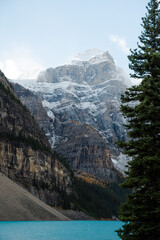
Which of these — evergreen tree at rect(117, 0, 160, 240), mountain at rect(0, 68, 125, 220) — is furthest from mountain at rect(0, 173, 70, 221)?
evergreen tree at rect(117, 0, 160, 240)

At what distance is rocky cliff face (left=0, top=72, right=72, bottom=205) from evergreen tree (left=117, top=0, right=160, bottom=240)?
97.2 metres

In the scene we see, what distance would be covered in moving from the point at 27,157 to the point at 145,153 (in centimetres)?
11121

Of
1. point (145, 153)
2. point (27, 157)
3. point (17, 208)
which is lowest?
point (17, 208)

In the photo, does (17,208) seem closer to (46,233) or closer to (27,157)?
(46,233)

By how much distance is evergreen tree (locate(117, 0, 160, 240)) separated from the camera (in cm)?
1475

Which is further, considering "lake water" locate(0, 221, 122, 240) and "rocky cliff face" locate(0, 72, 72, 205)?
"rocky cliff face" locate(0, 72, 72, 205)

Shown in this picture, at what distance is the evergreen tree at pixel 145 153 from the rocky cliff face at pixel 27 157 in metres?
97.2

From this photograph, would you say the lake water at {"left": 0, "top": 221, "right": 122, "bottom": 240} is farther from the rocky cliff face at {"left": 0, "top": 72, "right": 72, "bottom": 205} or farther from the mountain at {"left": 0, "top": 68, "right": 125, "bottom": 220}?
the rocky cliff face at {"left": 0, "top": 72, "right": 72, "bottom": 205}

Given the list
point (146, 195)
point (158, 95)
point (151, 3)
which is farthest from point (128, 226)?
point (151, 3)

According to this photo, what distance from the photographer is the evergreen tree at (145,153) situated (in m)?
14.8

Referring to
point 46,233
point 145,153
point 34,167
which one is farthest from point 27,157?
point 145,153

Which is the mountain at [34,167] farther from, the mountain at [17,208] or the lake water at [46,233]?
the lake water at [46,233]

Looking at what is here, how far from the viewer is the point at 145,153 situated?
52.4 feet

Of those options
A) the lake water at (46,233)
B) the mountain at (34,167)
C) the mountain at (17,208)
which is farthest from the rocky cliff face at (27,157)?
the lake water at (46,233)
